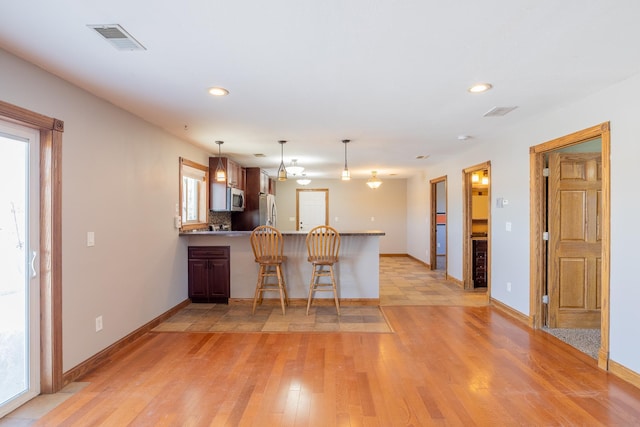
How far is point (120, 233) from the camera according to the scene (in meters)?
3.33

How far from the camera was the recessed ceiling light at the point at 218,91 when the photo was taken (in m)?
2.83

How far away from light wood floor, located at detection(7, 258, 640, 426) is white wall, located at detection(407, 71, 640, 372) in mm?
602

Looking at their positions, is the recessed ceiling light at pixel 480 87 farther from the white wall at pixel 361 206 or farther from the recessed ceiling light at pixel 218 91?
the white wall at pixel 361 206

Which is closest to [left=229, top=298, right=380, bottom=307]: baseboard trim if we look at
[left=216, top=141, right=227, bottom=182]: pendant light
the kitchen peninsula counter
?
the kitchen peninsula counter

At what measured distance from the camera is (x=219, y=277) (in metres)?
4.88

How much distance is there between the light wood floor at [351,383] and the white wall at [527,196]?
1.98ft

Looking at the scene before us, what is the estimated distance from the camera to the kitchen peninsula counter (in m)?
4.81

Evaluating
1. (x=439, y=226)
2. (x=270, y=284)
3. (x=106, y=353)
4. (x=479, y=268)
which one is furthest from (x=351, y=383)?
(x=439, y=226)

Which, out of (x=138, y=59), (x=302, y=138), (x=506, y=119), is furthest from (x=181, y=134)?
(x=506, y=119)

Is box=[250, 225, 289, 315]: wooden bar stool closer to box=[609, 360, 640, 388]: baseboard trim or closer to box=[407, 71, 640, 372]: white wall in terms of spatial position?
box=[407, 71, 640, 372]: white wall

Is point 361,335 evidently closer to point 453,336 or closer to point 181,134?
point 453,336

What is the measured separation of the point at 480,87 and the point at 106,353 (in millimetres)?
3953

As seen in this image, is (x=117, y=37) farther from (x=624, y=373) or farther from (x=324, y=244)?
(x=624, y=373)

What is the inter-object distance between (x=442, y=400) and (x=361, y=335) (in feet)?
4.36
